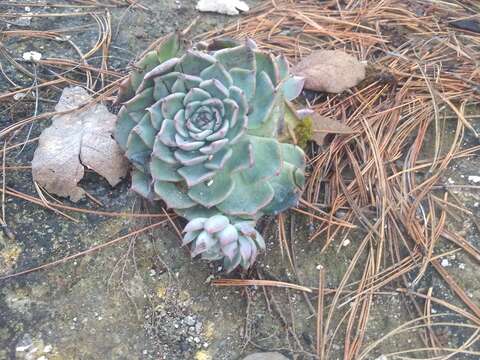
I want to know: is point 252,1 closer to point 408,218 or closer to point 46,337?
point 408,218

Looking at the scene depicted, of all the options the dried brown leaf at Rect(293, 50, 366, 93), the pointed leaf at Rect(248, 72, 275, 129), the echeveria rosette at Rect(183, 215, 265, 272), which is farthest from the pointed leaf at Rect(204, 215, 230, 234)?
the dried brown leaf at Rect(293, 50, 366, 93)

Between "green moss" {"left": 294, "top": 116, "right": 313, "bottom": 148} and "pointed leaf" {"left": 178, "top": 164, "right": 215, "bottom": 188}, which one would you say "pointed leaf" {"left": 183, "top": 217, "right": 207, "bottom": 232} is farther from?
"green moss" {"left": 294, "top": 116, "right": 313, "bottom": 148}

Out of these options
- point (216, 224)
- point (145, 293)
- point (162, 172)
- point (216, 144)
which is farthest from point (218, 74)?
point (145, 293)

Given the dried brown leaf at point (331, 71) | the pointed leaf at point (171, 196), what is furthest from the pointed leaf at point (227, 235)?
the dried brown leaf at point (331, 71)

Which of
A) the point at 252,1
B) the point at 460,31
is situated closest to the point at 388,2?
the point at 460,31

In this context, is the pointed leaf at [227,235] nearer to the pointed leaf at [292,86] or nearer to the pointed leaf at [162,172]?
the pointed leaf at [162,172]
